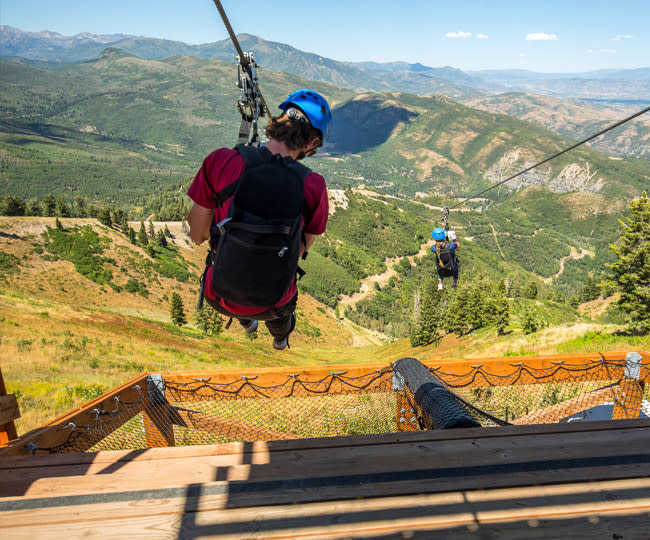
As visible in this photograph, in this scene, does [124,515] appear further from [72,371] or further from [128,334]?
[128,334]

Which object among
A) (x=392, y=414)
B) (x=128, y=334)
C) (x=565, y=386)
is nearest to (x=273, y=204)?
(x=392, y=414)

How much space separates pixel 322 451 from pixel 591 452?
1.63m

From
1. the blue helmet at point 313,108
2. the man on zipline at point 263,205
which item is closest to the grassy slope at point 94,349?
the man on zipline at point 263,205

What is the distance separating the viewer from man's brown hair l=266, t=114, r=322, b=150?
7.74 ft

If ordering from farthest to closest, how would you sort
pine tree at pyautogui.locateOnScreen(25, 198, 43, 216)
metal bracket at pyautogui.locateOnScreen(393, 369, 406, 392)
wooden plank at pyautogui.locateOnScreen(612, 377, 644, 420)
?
pine tree at pyautogui.locateOnScreen(25, 198, 43, 216) → wooden plank at pyautogui.locateOnScreen(612, 377, 644, 420) → metal bracket at pyautogui.locateOnScreen(393, 369, 406, 392)

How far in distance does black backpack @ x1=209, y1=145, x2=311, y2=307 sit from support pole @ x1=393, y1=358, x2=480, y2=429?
1.79 meters

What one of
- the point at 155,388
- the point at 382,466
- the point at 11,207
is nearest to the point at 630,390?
the point at 382,466

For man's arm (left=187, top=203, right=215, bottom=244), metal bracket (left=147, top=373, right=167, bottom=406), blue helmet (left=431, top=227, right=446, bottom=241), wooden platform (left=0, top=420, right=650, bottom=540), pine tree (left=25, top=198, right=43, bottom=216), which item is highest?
man's arm (left=187, top=203, right=215, bottom=244)

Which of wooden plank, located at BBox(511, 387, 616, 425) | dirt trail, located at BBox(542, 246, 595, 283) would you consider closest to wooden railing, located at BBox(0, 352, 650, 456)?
wooden plank, located at BBox(511, 387, 616, 425)

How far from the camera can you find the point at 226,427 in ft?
15.1

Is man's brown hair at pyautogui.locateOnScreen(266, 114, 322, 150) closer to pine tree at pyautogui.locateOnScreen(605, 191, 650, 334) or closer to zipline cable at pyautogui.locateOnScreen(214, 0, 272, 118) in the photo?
zipline cable at pyautogui.locateOnScreen(214, 0, 272, 118)

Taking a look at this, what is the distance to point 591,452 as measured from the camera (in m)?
2.32

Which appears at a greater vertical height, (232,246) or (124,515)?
(232,246)

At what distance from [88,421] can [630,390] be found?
6384 mm
